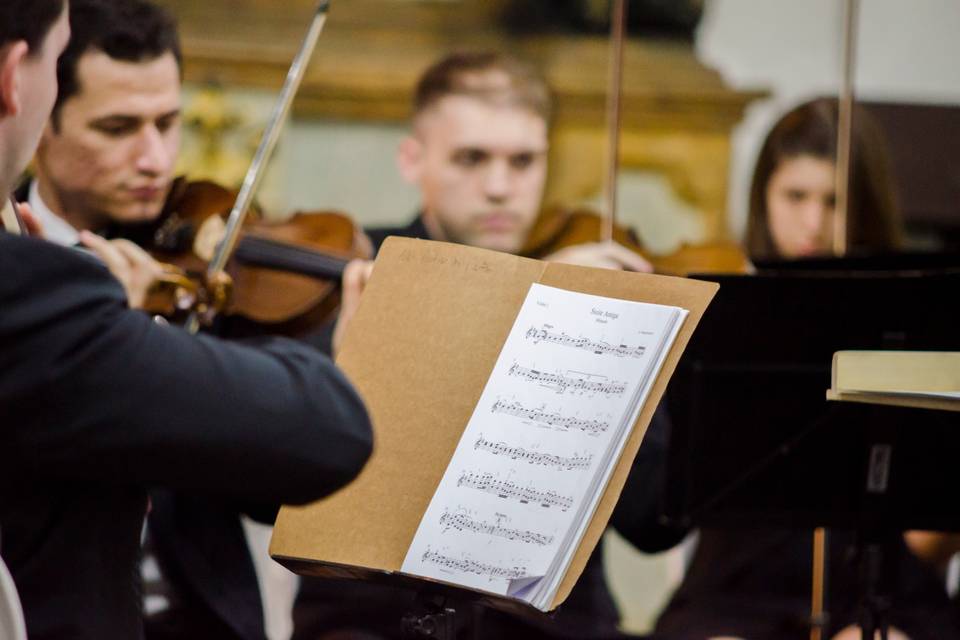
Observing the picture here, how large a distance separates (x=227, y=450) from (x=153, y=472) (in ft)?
0.18

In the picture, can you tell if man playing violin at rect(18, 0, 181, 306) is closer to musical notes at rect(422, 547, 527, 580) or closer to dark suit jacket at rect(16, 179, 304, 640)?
dark suit jacket at rect(16, 179, 304, 640)

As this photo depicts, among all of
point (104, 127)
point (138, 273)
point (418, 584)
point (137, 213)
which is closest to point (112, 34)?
point (104, 127)

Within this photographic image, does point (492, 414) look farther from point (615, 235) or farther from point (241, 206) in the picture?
point (615, 235)

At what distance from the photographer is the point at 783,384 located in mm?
1686

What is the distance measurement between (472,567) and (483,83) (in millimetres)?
1715

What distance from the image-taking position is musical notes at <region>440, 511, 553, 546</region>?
1.16 metres

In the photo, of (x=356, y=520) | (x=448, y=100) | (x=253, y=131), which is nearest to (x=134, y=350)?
(x=356, y=520)

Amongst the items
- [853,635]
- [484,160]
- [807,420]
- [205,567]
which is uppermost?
[484,160]

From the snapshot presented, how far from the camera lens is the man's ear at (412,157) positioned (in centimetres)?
276

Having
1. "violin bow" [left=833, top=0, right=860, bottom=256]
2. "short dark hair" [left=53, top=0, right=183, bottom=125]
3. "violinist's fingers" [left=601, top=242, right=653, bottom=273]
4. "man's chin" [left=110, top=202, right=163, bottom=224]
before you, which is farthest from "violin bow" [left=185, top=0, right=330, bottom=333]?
"violin bow" [left=833, top=0, right=860, bottom=256]

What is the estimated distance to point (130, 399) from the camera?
2.95ft

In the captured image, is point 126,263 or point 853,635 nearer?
point 126,263

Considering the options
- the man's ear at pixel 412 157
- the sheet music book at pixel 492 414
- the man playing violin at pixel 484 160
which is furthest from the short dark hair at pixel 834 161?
the sheet music book at pixel 492 414

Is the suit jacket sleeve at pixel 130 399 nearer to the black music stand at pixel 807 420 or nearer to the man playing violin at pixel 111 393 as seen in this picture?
the man playing violin at pixel 111 393
